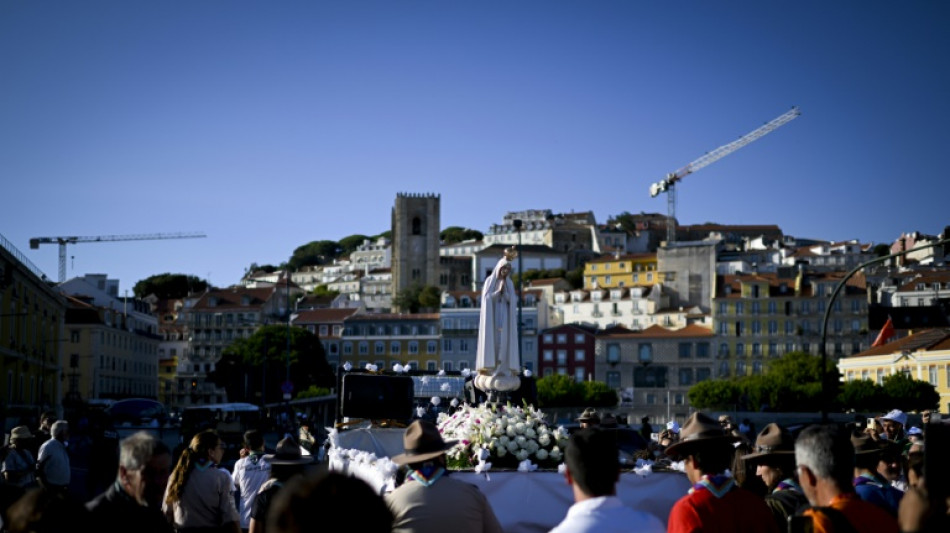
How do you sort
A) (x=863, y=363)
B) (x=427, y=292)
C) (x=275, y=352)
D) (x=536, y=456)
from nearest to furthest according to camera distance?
(x=536, y=456)
(x=863, y=363)
(x=275, y=352)
(x=427, y=292)

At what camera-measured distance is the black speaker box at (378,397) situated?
73.6 feet

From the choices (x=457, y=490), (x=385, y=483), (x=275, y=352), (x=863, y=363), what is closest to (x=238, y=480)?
(x=385, y=483)

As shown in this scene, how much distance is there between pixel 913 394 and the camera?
258 ft

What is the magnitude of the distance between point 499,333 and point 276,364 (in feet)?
334

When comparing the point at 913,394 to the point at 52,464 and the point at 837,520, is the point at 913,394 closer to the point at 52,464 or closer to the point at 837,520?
the point at 52,464

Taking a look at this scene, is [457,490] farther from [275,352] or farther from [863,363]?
[275,352]

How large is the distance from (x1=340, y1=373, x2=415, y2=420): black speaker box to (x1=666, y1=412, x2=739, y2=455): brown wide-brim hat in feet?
50.4

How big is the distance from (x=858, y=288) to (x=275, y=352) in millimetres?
Answer: 54706

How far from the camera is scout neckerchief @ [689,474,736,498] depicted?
677cm

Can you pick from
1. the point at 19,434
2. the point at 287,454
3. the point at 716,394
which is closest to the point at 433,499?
the point at 287,454

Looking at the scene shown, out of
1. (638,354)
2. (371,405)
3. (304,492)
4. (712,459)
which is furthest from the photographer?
(638,354)

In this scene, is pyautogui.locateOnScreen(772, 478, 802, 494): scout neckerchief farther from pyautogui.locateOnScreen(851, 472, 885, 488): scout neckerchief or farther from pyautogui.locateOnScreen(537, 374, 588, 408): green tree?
pyautogui.locateOnScreen(537, 374, 588, 408): green tree

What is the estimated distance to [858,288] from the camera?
127 metres

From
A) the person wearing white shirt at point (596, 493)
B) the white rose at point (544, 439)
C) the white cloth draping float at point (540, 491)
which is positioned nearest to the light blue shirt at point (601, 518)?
the person wearing white shirt at point (596, 493)
